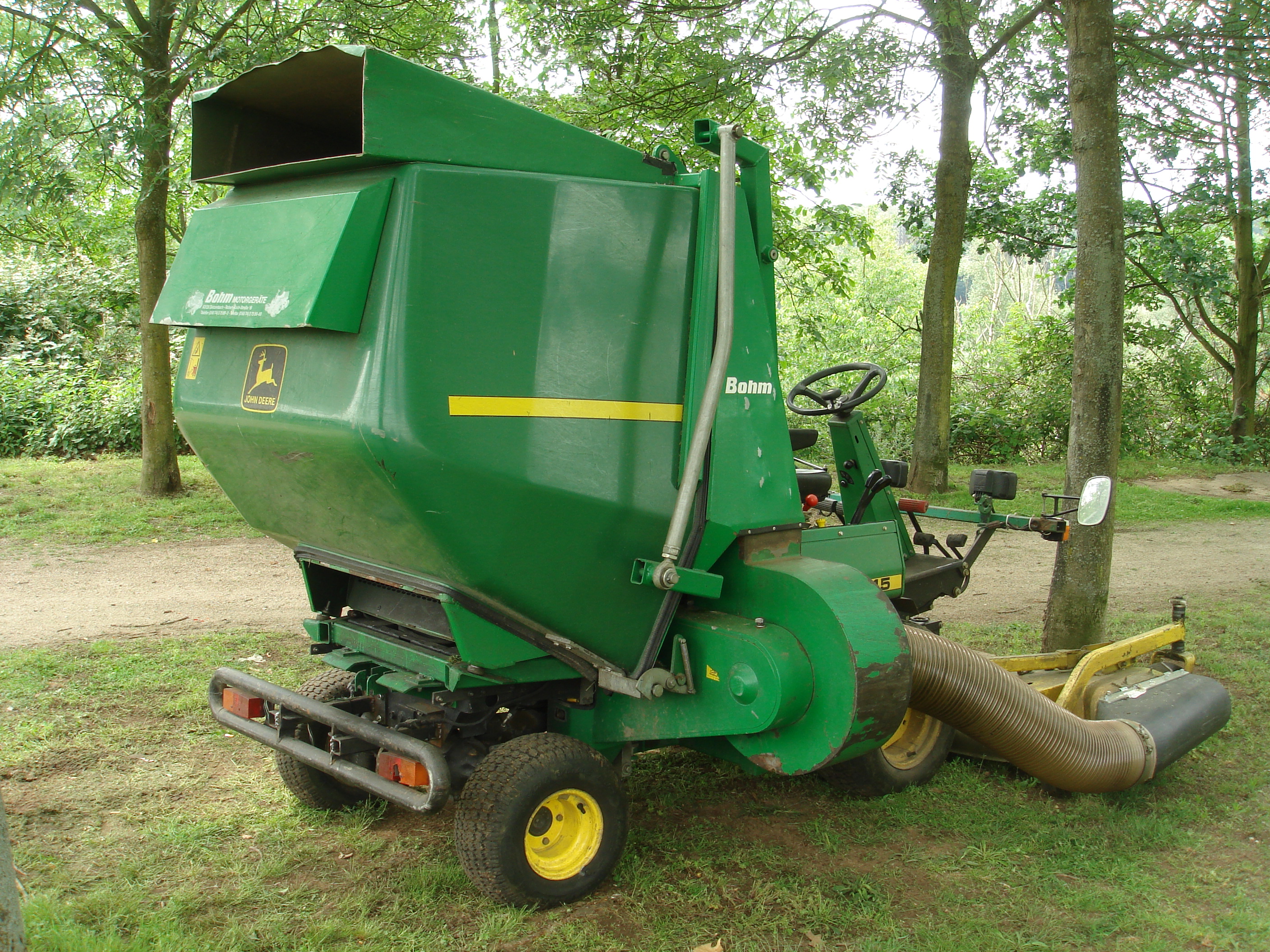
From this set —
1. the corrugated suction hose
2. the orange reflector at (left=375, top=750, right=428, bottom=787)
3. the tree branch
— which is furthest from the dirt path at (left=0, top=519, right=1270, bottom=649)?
the tree branch

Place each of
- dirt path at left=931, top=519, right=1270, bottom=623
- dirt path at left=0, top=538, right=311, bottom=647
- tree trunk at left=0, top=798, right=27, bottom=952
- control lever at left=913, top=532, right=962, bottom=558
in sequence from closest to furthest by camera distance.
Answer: tree trunk at left=0, top=798, right=27, bottom=952
control lever at left=913, top=532, right=962, bottom=558
dirt path at left=0, top=538, right=311, bottom=647
dirt path at left=931, top=519, right=1270, bottom=623

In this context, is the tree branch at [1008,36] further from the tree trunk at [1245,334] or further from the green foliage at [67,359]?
the green foliage at [67,359]

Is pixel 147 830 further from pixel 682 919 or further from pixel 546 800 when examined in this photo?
pixel 682 919

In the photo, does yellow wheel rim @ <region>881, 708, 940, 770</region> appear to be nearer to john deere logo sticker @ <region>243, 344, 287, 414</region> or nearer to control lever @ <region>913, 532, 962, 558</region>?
control lever @ <region>913, 532, 962, 558</region>

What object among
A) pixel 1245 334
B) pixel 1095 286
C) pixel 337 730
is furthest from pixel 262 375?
pixel 1245 334

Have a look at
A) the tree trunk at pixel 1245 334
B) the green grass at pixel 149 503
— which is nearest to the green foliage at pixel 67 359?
the green grass at pixel 149 503

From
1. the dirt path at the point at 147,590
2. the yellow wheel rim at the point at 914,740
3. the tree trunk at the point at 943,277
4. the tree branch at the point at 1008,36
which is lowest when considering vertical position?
the dirt path at the point at 147,590

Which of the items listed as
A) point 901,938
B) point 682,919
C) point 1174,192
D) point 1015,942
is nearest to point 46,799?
point 682,919

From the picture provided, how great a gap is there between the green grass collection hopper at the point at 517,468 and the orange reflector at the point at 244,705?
2cm

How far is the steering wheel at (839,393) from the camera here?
183 inches

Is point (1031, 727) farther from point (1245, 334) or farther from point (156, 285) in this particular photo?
point (1245, 334)

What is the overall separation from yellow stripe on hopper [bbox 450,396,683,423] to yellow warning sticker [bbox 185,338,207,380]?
1.10 meters

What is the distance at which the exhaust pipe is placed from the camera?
3.63 meters

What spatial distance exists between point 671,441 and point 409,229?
1061 millimetres
